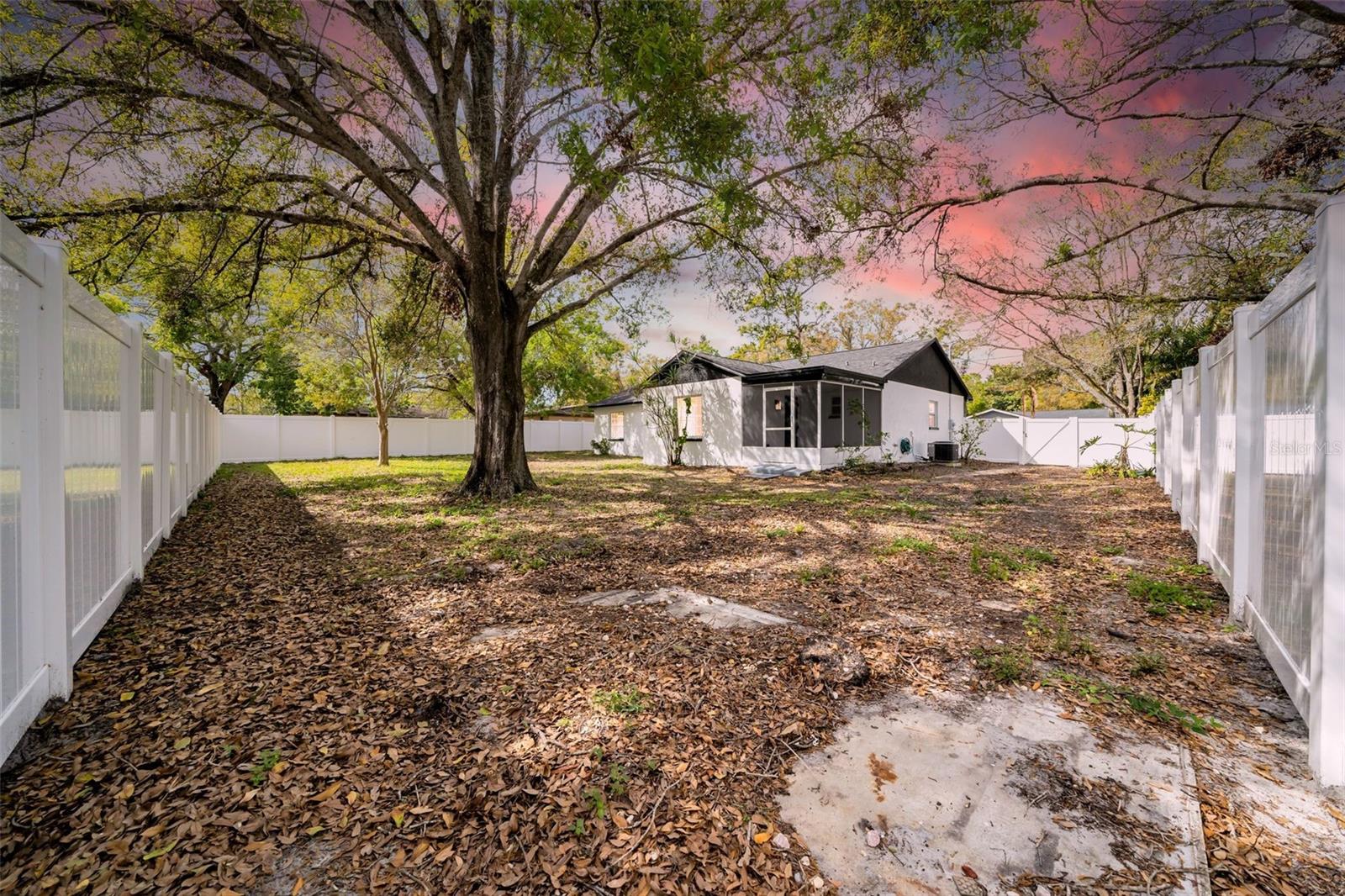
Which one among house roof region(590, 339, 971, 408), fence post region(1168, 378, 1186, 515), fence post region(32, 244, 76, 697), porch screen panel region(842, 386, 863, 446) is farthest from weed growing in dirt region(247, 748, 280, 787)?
porch screen panel region(842, 386, 863, 446)

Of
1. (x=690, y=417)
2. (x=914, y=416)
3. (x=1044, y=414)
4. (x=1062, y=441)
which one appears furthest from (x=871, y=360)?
(x=1044, y=414)

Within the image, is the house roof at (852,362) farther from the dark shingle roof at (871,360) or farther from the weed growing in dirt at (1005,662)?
the weed growing in dirt at (1005,662)

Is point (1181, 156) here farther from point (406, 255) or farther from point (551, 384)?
point (551, 384)

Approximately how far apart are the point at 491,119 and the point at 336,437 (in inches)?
683

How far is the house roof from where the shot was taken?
15.1 metres

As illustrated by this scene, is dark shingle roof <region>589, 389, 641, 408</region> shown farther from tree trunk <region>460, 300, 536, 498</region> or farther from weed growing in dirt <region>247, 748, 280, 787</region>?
weed growing in dirt <region>247, 748, 280, 787</region>

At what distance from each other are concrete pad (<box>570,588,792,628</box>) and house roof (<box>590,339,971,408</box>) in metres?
10.3

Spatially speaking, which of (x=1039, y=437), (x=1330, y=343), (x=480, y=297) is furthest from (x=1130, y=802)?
(x=1039, y=437)

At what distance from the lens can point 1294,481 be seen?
236 cm

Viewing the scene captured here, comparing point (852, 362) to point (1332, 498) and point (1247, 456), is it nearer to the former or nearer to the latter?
point (1247, 456)

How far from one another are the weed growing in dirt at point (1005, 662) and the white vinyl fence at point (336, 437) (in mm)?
16894

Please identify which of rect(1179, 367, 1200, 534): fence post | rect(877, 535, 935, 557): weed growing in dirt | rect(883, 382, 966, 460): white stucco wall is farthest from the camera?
rect(883, 382, 966, 460): white stucco wall

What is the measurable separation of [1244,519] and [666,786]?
377 centimetres

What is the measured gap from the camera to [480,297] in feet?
27.4
